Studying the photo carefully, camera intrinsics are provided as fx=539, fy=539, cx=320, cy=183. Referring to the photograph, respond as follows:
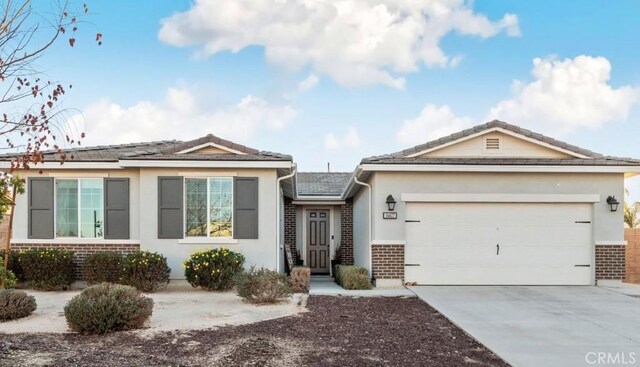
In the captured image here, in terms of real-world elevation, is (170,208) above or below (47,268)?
above

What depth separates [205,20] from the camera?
43.3ft

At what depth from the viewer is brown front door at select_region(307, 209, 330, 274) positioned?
1914cm

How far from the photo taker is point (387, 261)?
1284cm

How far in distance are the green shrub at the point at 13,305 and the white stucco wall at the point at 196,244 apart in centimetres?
374

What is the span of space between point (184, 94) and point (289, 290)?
25.1ft

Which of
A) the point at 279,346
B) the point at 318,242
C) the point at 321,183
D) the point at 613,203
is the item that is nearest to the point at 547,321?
the point at 279,346

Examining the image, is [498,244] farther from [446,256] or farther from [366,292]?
[366,292]

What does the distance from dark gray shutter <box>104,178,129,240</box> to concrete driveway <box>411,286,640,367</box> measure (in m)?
7.10

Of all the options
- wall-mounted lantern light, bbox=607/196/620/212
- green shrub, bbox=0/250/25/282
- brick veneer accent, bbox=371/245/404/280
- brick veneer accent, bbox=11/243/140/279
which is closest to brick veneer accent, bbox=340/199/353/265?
brick veneer accent, bbox=371/245/404/280

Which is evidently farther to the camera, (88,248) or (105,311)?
(88,248)

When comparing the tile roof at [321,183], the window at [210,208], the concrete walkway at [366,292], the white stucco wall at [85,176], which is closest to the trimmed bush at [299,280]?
the concrete walkway at [366,292]

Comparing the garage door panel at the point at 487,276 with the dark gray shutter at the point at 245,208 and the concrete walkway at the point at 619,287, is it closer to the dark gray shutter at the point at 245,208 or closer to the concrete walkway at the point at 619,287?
the concrete walkway at the point at 619,287

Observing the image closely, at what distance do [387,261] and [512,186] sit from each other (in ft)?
11.6

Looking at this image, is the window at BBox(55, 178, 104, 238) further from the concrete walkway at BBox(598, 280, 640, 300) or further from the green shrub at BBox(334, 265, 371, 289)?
the concrete walkway at BBox(598, 280, 640, 300)
